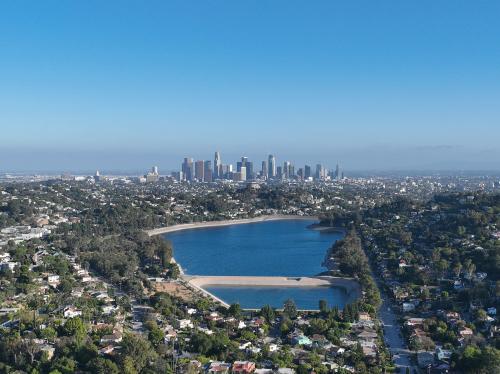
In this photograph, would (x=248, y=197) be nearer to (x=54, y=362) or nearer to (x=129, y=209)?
(x=129, y=209)

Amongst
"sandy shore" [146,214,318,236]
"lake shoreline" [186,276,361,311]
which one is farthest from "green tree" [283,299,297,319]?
"sandy shore" [146,214,318,236]

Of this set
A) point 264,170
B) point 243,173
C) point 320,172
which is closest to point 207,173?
point 243,173

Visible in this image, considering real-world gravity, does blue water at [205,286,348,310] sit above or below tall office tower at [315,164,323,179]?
below

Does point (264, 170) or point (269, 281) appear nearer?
point (269, 281)

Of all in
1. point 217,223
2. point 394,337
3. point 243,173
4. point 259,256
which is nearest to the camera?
point 394,337

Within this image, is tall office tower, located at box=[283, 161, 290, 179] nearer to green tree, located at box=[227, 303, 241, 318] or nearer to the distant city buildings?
the distant city buildings

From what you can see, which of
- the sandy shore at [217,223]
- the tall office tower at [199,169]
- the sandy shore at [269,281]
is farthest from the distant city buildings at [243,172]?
the sandy shore at [269,281]

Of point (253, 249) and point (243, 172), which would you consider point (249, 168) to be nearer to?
point (243, 172)
